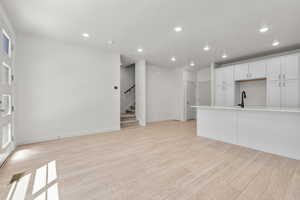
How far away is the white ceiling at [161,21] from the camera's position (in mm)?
2205

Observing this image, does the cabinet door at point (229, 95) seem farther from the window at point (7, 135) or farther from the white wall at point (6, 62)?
the window at point (7, 135)

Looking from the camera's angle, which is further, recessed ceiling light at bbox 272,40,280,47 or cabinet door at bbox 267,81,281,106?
cabinet door at bbox 267,81,281,106

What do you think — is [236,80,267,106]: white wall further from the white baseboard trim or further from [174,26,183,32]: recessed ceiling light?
the white baseboard trim

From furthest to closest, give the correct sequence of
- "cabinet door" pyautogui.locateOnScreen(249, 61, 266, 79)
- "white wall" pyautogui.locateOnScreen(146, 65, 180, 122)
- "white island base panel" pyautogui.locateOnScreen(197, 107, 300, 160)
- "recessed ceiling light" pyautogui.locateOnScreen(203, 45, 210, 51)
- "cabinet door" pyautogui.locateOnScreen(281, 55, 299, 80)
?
"white wall" pyautogui.locateOnScreen(146, 65, 180, 122)
"cabinet door" pyautogui.locateOnScreen(249, 61, 266, 79)
"recessed ceiling light" pyautogui.locateOnScreen(203, 45, 210, 51)
"cabinet door" pyautogui.locateOnScreen(281, 55, 299, 80)
"white island base panel" pyautogui.locateOnScreen(197, 107, 300, 160)

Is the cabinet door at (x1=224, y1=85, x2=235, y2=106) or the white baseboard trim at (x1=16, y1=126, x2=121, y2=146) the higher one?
the cabinet door at (x1=224, y1=85, x2=235, y2=106)

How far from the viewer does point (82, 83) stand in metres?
4.01

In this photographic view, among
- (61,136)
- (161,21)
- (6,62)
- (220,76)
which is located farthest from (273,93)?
(6,62)

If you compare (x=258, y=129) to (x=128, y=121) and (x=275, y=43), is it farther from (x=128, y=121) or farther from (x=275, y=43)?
(x=128, y=121)

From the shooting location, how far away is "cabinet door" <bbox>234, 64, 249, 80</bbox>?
4.85m

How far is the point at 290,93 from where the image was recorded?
13.0 feet

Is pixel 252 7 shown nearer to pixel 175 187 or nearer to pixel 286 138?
pixel 286 138

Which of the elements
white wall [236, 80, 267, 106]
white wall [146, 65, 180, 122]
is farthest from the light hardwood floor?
white wall [146, 65, 180, 122]

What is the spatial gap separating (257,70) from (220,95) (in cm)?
157

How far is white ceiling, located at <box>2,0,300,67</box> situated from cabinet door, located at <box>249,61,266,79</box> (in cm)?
66
